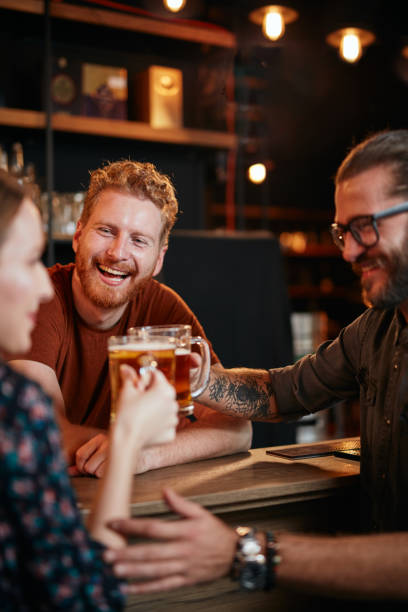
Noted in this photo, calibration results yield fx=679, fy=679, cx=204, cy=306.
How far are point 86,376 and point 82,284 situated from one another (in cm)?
28

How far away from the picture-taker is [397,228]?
1514 millimetres

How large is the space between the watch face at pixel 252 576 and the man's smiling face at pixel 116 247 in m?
1.02

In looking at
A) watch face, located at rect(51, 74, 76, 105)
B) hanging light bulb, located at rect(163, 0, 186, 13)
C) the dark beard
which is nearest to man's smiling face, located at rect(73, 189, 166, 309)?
the dark beard

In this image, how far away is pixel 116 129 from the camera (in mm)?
3311

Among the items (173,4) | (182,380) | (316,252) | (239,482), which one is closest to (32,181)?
(173,4)

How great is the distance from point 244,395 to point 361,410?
Result: 0.33 meters

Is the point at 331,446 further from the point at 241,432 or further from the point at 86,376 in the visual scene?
the point at 86,376

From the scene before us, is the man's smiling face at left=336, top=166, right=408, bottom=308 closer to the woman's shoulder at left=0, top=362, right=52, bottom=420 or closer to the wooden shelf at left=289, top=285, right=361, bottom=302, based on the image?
the woman's shoulder at left=0, top=362, right=52, bottom=420

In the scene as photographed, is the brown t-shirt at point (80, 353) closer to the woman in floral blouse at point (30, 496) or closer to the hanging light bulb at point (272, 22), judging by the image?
the woman in floral blouse at point (30, 496)

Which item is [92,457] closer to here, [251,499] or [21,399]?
[251,499]

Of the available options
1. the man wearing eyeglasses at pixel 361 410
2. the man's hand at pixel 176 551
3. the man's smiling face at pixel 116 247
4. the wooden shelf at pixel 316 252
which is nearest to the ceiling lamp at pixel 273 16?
the man's smiling face at pixel 116 247

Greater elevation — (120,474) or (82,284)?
(82,284)

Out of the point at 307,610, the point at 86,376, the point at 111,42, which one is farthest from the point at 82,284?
the point at 111,42

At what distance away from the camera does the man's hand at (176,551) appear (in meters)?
1.04
